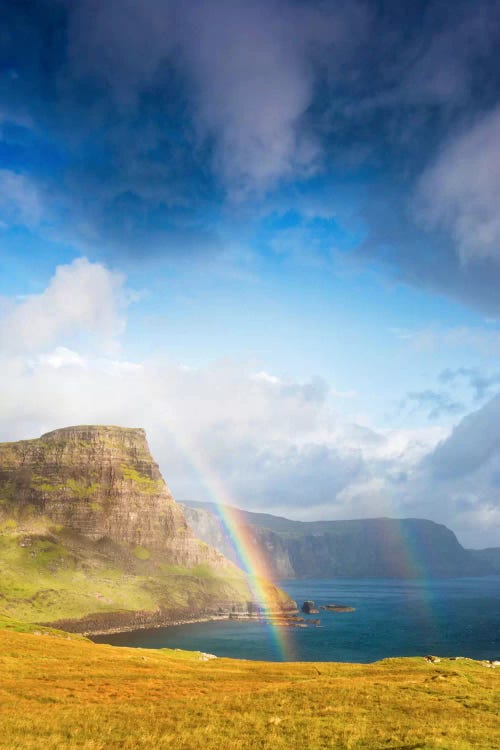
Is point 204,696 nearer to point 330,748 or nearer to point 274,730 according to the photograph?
point 274,730

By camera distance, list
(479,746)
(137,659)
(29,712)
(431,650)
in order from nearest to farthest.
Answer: (479,746)
(29,712)
(137,659)
(431,650)

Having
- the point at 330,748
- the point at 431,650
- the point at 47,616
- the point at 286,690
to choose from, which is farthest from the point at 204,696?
the point at 47,616

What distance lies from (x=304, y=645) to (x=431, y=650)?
133 feet

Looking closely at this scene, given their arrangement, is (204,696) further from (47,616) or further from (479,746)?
(47,616)

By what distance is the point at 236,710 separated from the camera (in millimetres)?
35250

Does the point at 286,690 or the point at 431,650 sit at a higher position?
the point at 286,690

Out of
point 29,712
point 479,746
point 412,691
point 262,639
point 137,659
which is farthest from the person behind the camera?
point 262,639

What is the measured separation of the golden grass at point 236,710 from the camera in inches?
1075

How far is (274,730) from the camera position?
29141mm

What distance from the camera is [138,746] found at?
27156 millimetres

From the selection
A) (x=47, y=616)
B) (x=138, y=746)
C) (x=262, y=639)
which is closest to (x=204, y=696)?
(x=138, y=746)

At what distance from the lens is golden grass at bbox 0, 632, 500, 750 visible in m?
27.3

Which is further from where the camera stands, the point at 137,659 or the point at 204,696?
the point at 137,659

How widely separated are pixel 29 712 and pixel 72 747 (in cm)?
1095
